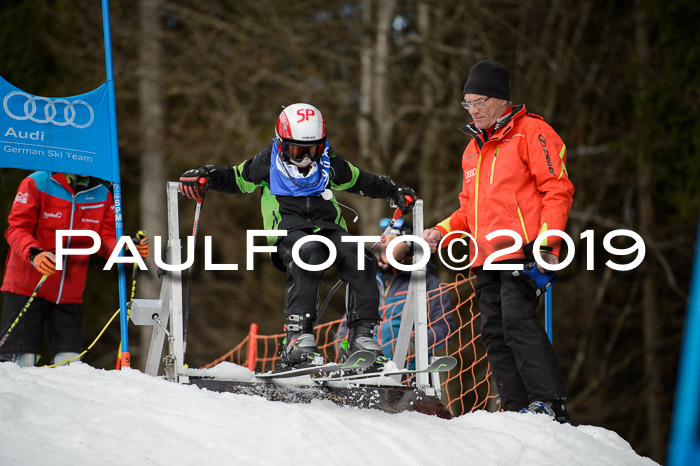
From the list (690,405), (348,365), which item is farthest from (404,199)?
(690,405)

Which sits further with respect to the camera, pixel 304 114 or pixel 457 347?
pixel 457 347

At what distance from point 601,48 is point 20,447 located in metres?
12.4

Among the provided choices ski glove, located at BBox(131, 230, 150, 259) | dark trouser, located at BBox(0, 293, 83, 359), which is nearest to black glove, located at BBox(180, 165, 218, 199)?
ski glove, located at BBox(131, 230, 150, 259)

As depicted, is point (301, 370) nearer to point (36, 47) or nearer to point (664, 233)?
point (664, 233)

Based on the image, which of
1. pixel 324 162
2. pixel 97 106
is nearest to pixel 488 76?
pixel 324 162

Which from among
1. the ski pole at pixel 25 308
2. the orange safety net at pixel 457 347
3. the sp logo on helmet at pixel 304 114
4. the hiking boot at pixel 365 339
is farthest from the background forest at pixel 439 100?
the sp logo on helmet at pixel 304 114

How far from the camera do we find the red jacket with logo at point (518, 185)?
14.5 feet

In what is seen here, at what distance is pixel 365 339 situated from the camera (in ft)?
14.8

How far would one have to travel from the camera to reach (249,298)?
1669 centimetres

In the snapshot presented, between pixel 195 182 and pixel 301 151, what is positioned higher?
pixel 301 151

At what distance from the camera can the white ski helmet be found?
4.56 m

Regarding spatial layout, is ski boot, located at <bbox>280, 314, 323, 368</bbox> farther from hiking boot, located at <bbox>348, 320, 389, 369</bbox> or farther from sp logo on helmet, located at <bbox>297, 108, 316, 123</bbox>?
sp logo on helmet, located at <bbox>297, 108, 316, 123</bbox>

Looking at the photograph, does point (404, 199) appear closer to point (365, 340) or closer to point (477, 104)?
point (477, 104)

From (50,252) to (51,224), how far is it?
1.24 ft
